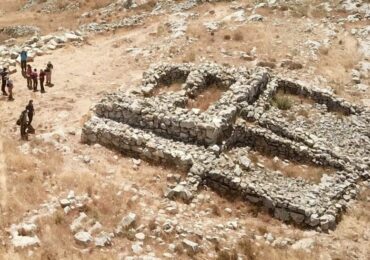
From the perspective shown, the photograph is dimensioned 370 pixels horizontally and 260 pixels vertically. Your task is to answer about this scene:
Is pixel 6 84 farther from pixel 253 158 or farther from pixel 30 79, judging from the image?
pixel 253 158

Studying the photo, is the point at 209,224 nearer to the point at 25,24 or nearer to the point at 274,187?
the point at 274,187

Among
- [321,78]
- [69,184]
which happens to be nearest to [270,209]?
[69,184]

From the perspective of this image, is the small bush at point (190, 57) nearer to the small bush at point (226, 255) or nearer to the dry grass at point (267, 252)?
the dry grass at point (267, 252)

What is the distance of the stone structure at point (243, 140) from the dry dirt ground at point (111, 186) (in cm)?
58

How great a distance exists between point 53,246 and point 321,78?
796 inches

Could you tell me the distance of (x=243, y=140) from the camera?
77.7ft

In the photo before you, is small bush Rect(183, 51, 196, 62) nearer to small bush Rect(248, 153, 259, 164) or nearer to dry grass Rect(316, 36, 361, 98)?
dry grass Rect(316, 36, 361, 98)

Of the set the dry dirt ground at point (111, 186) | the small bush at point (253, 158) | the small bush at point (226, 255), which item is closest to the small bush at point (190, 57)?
the dry dirt ground at point (111, 186)

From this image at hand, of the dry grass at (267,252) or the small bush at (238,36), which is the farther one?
the small bush at (238,36)

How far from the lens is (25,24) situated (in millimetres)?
47500

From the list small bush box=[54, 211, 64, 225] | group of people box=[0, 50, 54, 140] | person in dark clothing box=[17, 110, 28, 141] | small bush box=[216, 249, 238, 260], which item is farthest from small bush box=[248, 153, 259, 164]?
group of people box=[0, 50, 54, 140]

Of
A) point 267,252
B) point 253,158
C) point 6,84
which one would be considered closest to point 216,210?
point 267,252

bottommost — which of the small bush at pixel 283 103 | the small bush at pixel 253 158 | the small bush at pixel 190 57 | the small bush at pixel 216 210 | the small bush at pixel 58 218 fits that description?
the small bush at pixel 216 210

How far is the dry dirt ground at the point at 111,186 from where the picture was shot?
55.1 ft
